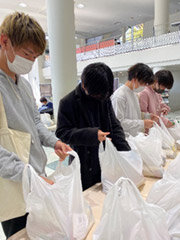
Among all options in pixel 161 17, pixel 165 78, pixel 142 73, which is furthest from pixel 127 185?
pixel 161 17

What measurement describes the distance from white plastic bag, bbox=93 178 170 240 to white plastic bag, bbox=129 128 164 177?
492mm

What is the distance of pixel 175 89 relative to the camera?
32.0ft

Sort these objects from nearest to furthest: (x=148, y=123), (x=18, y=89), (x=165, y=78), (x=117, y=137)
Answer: (x=18, y=89) < (x=117, y=137) < (x=148, y=123) < (x=165, y=78)

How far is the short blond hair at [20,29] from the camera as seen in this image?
0.65 metres

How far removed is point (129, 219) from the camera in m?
0.57

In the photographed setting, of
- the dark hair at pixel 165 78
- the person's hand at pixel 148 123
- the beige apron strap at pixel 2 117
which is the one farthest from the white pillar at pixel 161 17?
the beige apron strap at pixel 2 117

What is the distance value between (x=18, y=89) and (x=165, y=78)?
1470mm

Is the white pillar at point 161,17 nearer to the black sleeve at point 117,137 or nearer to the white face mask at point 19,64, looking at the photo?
the black sleeve at point 117,137

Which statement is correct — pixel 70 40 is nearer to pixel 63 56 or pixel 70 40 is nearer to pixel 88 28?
pixel 63 56

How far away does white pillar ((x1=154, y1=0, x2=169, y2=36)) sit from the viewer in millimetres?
7277

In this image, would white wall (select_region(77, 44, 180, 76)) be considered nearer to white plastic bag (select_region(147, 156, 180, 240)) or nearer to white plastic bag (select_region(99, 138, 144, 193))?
white plastic bag (select_region(99, 138, 144, 193))

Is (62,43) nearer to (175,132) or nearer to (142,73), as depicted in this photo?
(142,73)

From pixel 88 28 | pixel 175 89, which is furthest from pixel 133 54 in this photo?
pixel 88 28

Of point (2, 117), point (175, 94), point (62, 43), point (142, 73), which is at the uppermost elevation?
point (62, 43)
